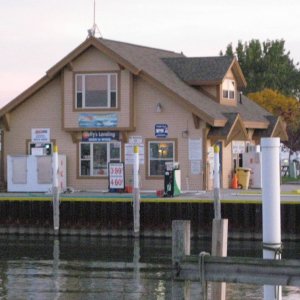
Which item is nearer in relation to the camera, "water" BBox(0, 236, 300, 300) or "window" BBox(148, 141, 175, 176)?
"water" BBox(0, 236, 300, 300)

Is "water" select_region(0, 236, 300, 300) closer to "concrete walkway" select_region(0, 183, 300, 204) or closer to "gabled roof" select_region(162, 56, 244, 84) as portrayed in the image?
"concrete walkway" select_region(0, 183, 300, 204)

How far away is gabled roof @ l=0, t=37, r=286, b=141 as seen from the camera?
4075 cm

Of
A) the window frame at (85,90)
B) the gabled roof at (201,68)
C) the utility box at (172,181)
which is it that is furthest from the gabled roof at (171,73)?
the utility box at (172,181)

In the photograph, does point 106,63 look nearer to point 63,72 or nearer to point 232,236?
point 63,72

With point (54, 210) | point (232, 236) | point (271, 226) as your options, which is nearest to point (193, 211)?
point (232, 236)

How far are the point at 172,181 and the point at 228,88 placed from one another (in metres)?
11.5

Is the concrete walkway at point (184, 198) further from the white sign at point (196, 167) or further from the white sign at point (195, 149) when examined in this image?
the white sign at point (195, 149)

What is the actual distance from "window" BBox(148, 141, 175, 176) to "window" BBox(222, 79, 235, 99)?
5837mm

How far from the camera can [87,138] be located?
42531mm

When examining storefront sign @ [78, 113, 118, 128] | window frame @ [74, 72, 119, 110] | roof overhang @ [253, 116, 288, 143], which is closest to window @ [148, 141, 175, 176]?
storefront sign @ [78, 113, 118, 128]

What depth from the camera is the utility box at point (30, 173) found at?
1596 inches

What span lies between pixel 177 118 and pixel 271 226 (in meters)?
30.4

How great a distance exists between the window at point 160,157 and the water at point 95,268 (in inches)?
336

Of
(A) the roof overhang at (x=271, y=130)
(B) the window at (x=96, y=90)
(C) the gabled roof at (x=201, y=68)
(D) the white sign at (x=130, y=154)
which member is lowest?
(D) the white sign at (x=130, y=154)
